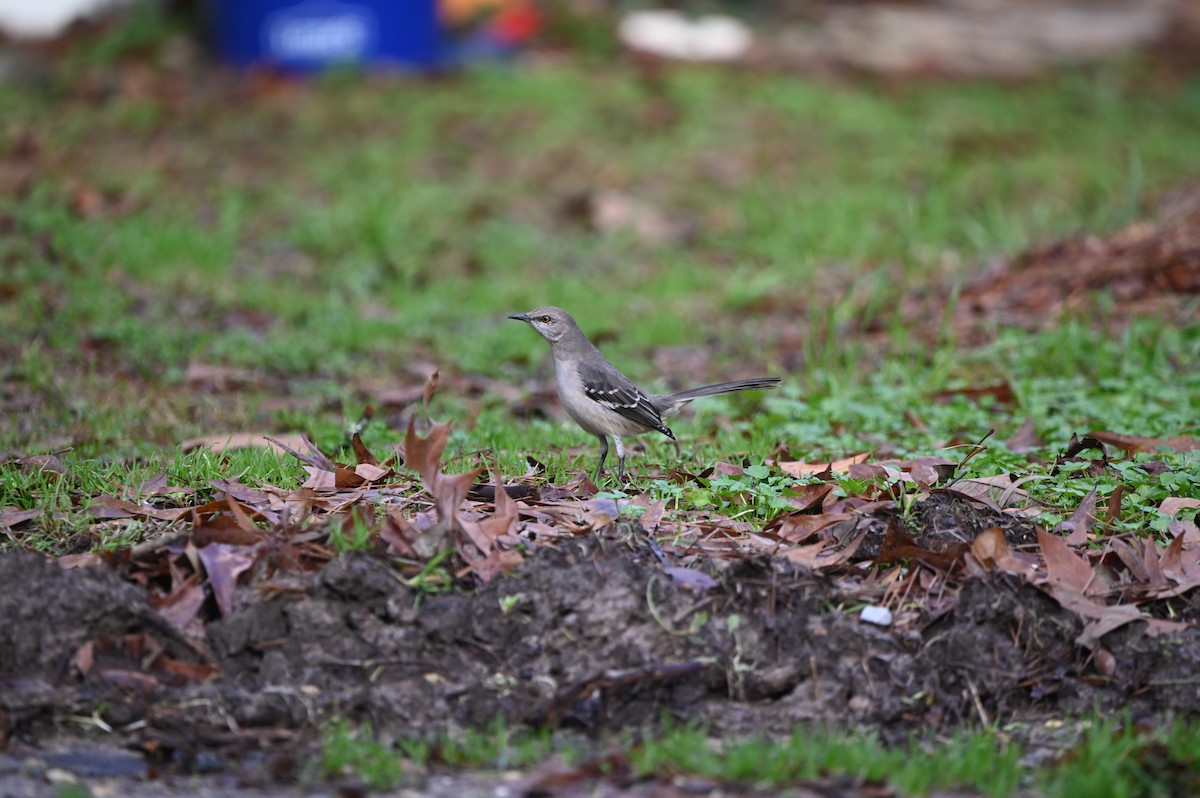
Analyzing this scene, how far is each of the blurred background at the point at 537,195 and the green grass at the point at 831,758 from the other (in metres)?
2.80

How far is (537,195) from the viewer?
12062 millimetres

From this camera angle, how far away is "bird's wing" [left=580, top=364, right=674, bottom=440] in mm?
6137

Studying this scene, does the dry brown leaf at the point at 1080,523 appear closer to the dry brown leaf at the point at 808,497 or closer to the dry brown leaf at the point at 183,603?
the dry brown leaf at the point at 808,497

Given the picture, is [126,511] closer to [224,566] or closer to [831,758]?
[224,566]

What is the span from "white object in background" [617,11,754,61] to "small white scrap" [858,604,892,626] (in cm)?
1176

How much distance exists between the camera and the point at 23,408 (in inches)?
274

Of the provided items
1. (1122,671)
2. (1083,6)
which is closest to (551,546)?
(1122,671)

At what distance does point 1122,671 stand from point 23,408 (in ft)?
17.8

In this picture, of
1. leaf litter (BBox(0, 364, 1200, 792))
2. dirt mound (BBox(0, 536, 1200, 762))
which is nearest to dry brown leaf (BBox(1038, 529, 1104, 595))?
leaf litter (BBox(0, 364, 1200, 792))

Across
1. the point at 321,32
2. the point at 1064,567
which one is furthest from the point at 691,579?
the point at 321,32

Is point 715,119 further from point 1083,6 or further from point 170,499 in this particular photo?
point 170,499

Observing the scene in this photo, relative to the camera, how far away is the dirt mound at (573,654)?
4.19 meters

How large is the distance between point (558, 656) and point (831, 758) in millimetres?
948

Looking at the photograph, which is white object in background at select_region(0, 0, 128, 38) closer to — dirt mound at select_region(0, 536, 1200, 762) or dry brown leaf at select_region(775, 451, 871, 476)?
dry brown leaf at select_region(775, 451, 871, 476)
